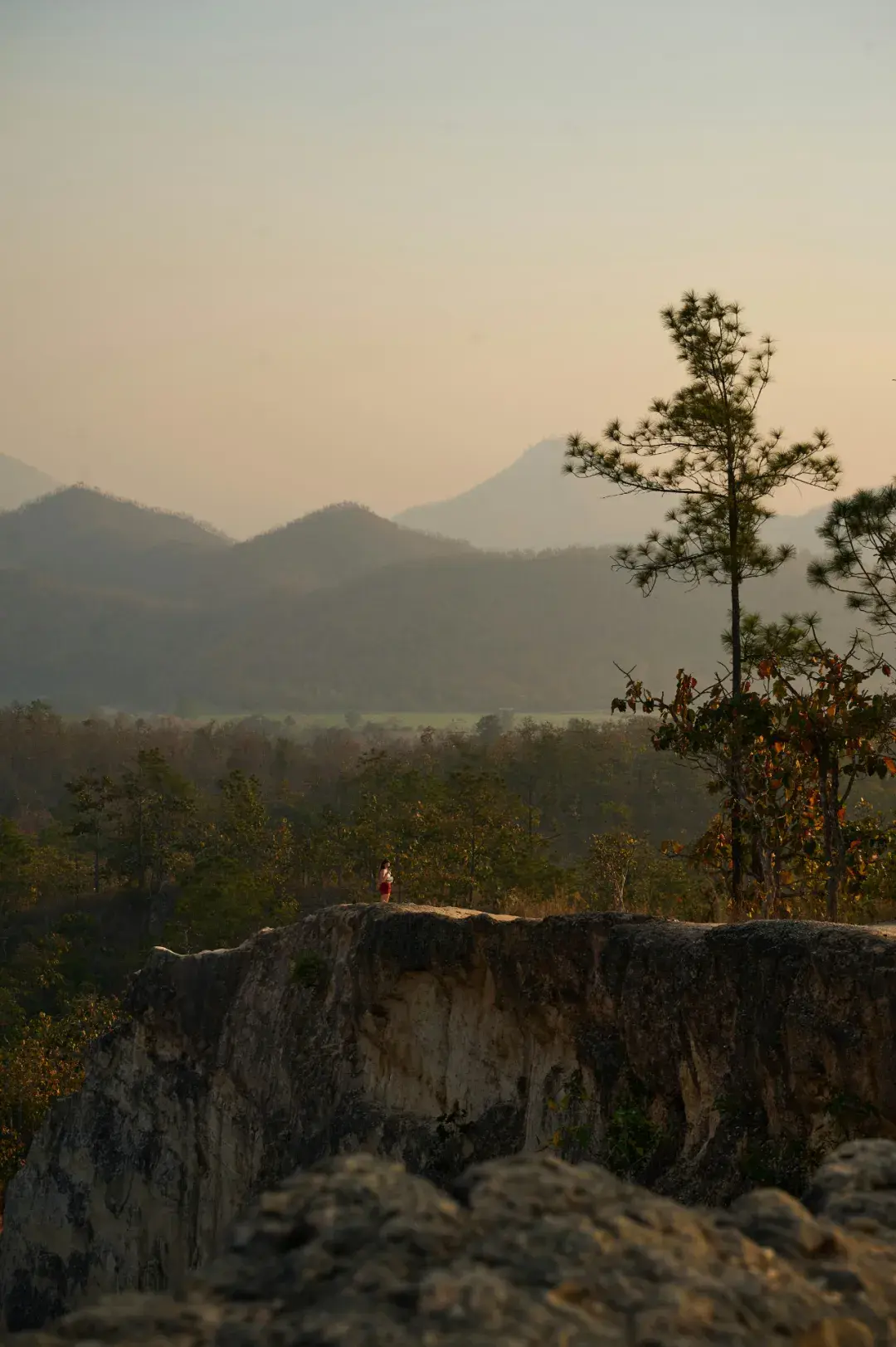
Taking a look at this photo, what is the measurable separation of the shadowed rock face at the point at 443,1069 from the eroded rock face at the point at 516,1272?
20.0ft

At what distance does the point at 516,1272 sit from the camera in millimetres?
4285

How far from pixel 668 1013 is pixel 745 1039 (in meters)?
1.21

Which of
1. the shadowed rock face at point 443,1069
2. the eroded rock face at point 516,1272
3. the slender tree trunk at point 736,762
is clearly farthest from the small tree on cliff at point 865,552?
the eroded rock face at point 516,1272

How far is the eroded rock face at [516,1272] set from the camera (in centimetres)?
405

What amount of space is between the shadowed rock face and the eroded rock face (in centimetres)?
609

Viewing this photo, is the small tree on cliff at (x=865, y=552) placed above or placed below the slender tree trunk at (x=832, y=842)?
above

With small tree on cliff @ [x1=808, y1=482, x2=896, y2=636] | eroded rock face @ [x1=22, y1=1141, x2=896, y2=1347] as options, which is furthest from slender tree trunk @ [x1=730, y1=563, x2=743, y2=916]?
eroded rock face @ [x1=22, y1=1141, x2=896, y2=1347]

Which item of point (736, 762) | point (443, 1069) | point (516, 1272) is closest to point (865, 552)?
point (736, 762)

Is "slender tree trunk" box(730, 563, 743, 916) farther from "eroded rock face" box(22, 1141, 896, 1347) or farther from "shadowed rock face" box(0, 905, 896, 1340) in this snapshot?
"eroded rock face" box(22, 1141, 896, 1347)

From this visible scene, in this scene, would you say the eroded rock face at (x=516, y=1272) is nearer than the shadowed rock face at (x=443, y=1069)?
Yes

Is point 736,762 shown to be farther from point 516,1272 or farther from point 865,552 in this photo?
point 516,1272

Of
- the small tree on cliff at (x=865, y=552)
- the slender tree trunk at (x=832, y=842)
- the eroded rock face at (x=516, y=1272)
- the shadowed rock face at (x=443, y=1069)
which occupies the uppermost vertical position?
the small tree on cliff at (x=865, y=552)

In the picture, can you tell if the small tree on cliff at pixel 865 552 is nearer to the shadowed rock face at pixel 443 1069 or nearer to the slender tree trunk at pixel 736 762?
the slender tree trunk at pixel 736 762

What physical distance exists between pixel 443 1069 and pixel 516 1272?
44.8ft
